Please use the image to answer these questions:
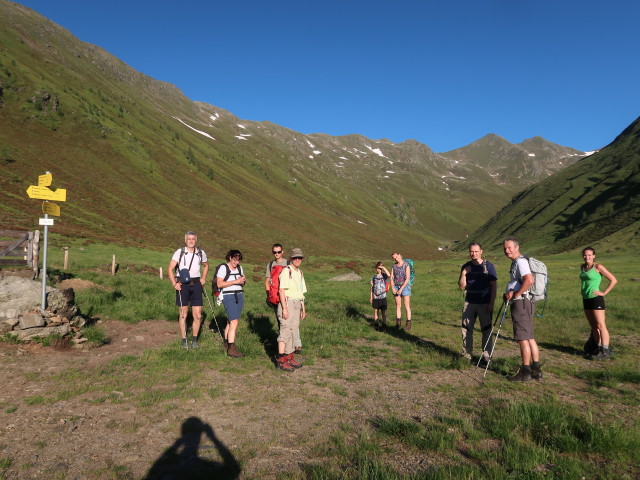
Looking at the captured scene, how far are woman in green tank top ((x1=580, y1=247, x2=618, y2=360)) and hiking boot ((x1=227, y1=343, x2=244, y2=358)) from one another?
9.38m

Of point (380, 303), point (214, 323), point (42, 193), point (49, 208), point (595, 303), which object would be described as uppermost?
point (42, 193)

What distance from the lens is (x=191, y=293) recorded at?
31.9 feet

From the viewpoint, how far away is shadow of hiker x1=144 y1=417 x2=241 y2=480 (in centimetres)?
423

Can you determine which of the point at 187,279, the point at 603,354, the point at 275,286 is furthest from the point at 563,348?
the point at 187,279

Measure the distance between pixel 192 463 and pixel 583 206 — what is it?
126 metres

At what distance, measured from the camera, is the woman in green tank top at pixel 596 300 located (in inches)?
364

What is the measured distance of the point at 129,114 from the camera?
10994 cm

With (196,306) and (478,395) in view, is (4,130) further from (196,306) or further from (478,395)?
(478,395)

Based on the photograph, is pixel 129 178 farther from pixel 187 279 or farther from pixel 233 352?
pixel 233 352

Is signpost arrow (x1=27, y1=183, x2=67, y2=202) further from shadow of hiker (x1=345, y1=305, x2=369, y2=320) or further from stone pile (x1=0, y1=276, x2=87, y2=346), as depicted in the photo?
shadow of hiker (x1=345, y1=305, x2=369, y2=320)

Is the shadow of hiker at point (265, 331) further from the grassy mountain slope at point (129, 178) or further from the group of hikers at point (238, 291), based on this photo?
the grassy mountain slope at point (129, 178)

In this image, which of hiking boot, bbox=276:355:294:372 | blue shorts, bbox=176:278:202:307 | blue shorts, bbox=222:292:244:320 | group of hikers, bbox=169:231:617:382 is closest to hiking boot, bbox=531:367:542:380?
group of hikers, bbox=169:231:617:382

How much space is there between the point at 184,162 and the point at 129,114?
104 ft

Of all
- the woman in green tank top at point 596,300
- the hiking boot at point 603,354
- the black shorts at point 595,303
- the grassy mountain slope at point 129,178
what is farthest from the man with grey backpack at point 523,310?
the grassy mountain slope at point 129,178
